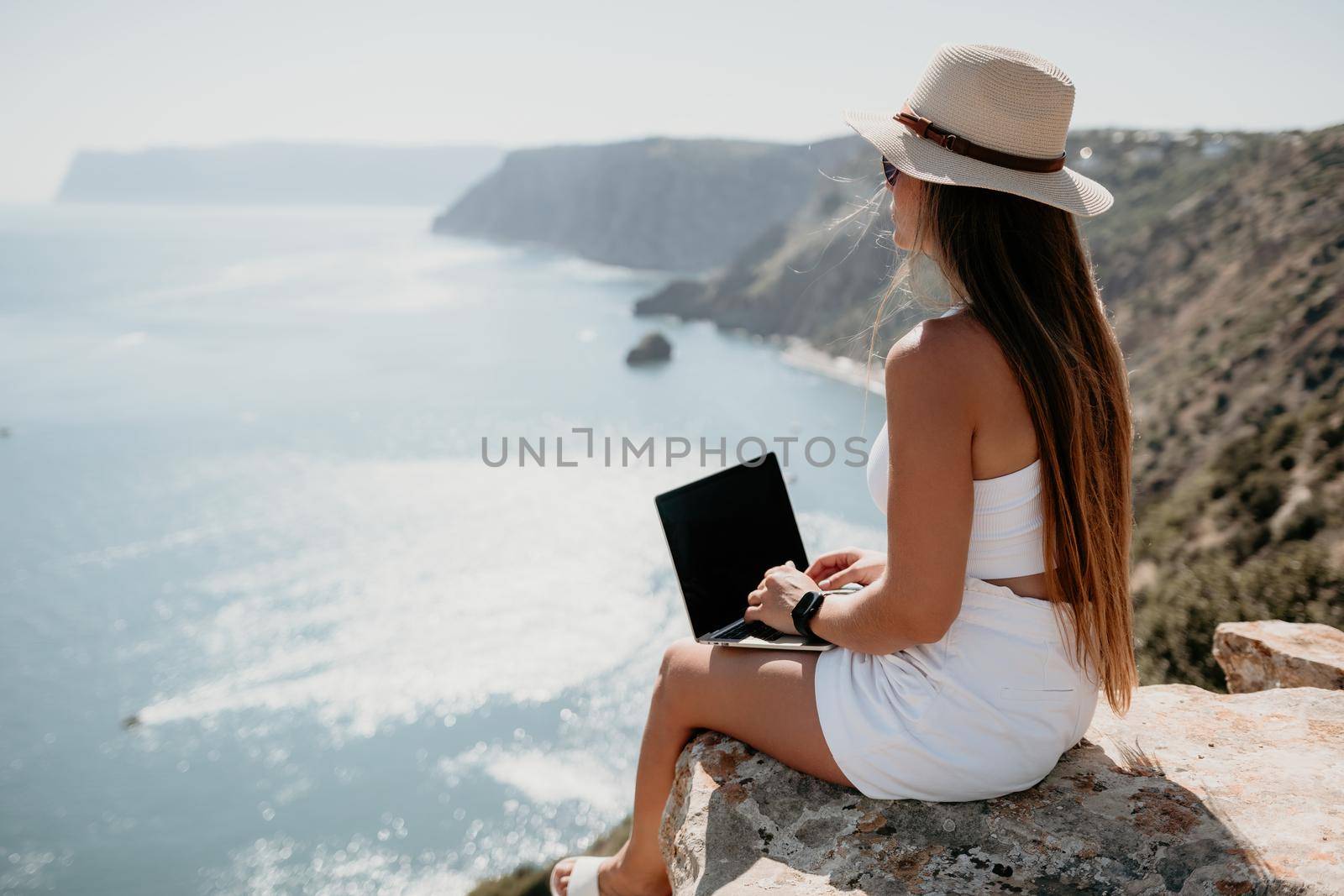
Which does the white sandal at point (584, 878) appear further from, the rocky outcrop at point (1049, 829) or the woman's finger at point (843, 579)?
the woman's finger at point (843, 579)

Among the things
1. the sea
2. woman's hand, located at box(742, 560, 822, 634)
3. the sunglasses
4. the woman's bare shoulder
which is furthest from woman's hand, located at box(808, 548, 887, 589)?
the sea

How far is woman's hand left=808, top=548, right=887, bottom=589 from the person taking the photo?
2.37m

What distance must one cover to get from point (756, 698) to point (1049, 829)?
680 mm

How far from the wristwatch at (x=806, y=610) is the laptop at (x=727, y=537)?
244mm

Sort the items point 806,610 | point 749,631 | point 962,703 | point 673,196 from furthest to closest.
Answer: point 673,196 → point 749,631 → point 806,610 → point 962,703

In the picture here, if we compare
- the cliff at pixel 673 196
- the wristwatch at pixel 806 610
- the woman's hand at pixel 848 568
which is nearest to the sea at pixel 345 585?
the woman's hand at pixel 848 568

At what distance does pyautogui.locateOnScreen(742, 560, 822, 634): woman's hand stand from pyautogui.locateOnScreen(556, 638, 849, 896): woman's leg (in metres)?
0.07

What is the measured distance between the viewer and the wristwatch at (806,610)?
6.73ft

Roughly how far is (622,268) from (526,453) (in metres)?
75.6

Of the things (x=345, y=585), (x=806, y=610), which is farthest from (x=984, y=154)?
(x=345, y=585)

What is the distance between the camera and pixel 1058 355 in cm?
171

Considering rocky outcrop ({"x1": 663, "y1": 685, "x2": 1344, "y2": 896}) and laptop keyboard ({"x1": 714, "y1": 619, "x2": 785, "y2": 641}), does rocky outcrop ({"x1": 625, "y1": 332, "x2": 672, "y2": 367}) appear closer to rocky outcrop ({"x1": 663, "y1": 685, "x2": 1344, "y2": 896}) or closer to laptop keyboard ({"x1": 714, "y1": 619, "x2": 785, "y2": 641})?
laptop keyboard ({"x1": 714, "y1": 619, "x2": 785, "y2": 641})

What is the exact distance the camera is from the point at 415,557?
136ft

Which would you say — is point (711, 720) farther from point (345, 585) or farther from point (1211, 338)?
point (345, 585)
